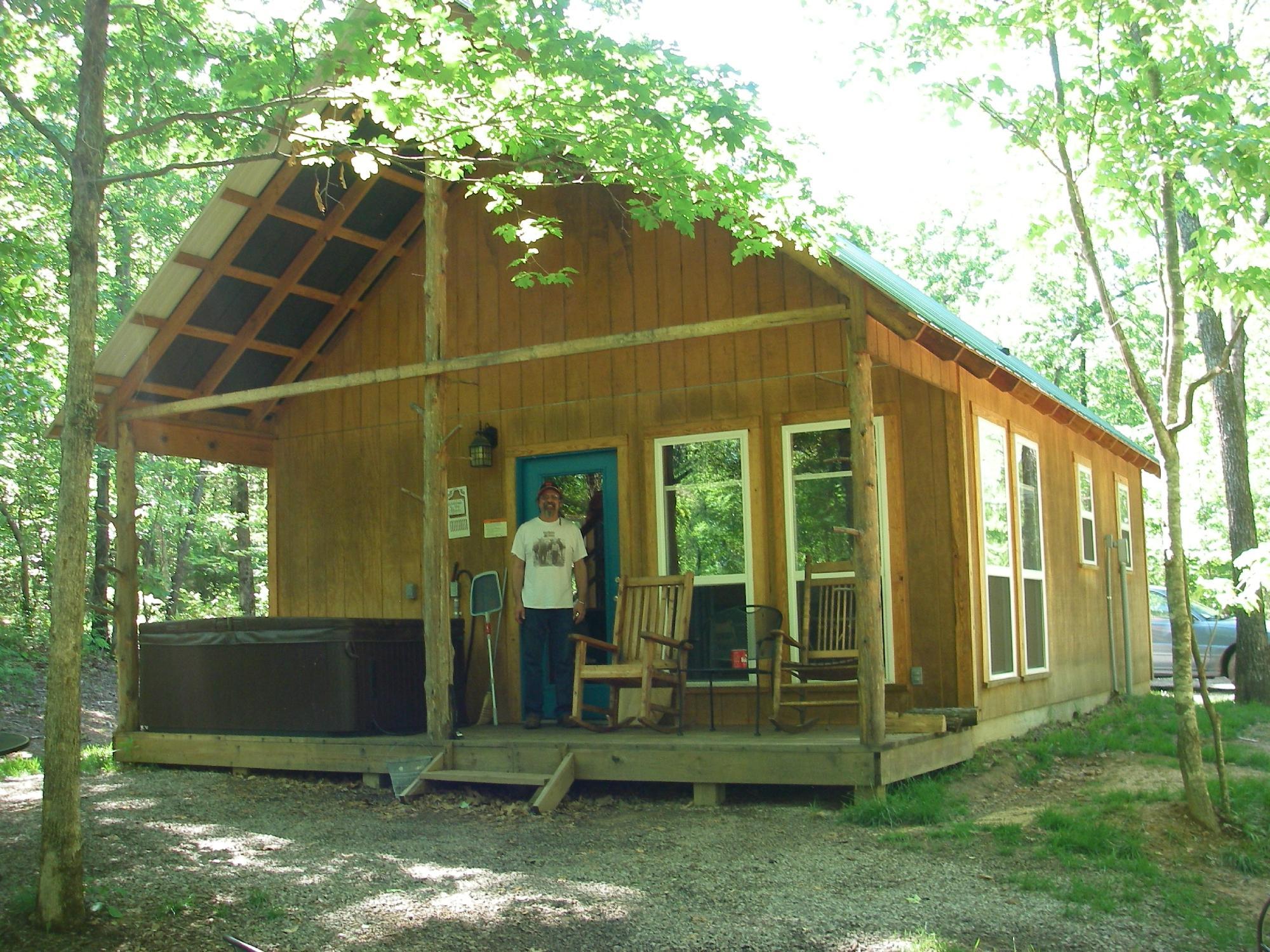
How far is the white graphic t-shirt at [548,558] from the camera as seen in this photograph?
836 cm

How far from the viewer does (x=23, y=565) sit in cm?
1653

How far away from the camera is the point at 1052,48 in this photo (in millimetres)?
6227

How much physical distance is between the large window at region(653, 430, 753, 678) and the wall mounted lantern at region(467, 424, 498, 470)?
→ 1.43 metres

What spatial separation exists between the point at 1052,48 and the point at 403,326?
18.8 feet

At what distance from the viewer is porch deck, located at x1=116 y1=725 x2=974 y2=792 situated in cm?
662

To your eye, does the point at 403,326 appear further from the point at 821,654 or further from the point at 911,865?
the point at 911,865

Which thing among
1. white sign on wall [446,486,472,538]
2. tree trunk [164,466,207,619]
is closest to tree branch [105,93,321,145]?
white sign on wall [446,486,472,538]

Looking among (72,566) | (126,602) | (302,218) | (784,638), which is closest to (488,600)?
(784,638)

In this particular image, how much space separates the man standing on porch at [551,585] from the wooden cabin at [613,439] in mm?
386

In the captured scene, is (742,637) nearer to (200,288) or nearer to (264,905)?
(264,905)

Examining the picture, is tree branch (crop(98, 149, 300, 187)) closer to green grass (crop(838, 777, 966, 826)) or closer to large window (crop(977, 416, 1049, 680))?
green grass (crop(838, 777, 966, 826))

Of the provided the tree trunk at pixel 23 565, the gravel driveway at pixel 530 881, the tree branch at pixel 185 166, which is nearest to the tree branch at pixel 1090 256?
the gravel driveway at pixel 530 881

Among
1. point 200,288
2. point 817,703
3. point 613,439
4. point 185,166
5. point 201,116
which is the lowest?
point 817,703

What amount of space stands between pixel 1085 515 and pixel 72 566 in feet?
32.7
